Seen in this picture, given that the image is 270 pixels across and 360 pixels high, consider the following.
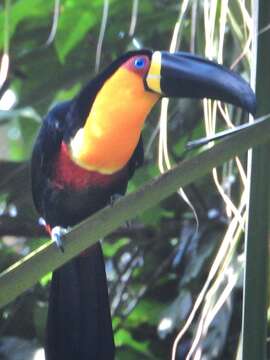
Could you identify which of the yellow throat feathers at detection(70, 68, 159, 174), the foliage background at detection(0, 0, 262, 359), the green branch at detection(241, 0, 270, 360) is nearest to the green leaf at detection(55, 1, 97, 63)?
the foliage background at detection(0, 0, 262, 359)

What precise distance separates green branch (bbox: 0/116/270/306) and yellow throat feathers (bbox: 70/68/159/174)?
1.75 feet

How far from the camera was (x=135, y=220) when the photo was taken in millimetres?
1902

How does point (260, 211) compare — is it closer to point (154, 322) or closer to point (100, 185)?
point (100, 185)

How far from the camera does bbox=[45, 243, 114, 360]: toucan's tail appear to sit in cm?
113

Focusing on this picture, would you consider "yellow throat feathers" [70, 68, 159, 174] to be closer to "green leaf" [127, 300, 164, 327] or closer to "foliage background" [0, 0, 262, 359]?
"foliage background" [0, 0, 262, 359]

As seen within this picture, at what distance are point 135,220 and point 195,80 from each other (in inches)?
36.2

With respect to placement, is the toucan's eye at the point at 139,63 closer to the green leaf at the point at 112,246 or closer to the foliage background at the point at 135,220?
the foliage background at the point at 135,220

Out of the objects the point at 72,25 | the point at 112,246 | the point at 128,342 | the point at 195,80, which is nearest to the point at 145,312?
the point at 128,342

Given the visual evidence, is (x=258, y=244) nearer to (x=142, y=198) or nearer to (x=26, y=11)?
(x=142, y=198)

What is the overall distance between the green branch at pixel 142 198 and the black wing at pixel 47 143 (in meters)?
0.66

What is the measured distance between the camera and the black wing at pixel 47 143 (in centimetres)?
139

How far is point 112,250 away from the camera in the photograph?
6.32 feet

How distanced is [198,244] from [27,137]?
48 cm

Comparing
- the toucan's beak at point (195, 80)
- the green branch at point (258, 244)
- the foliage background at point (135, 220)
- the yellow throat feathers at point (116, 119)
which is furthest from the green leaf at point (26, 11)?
the green branch at point (258, 244)
